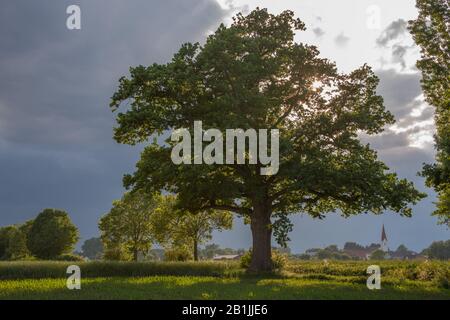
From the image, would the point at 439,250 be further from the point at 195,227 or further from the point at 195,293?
the point at 195,293

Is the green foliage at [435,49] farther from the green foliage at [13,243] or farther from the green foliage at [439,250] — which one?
the green foliage at [439,250]

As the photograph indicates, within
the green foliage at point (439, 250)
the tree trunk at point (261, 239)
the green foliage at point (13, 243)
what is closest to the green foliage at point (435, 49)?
the tree trunk at point (261, 239)

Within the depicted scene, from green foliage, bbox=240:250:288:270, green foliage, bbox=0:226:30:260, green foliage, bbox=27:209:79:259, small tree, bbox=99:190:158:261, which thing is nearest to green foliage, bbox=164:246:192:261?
small tree, bbox=99:190:158:261

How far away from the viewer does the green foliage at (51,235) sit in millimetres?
77000

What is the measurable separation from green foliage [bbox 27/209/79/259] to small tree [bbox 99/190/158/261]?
1150cm

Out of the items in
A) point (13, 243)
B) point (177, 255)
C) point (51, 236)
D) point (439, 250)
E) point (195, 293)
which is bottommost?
point (439, 250)

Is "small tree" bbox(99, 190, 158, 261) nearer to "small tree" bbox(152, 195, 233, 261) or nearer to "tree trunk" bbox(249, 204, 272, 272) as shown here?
"small tree" bbox(152, 195, 233, 261)

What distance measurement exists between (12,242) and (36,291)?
262 feet

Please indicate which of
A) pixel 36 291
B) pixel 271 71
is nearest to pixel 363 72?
pixel 271 71

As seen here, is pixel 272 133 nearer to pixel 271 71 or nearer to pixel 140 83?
pixel 271 71

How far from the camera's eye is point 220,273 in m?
37.9

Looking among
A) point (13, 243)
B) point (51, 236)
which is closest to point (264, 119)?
point (51, 236)

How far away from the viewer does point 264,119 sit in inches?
1556

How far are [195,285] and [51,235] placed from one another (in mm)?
57894
